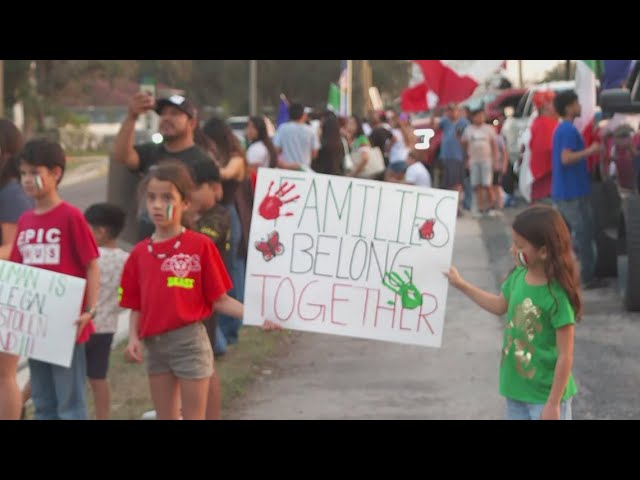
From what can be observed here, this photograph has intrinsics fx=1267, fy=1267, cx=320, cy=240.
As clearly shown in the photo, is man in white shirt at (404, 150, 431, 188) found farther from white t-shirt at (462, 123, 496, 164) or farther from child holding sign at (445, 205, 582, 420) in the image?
child holding sign at (445, 205, 582, 420)

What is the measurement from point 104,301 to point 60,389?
2.39ft

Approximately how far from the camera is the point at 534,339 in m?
4.54

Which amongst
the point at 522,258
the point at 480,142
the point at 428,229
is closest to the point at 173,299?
the point at 428,229

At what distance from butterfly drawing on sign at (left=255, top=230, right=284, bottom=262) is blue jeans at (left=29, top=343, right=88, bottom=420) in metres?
1.05

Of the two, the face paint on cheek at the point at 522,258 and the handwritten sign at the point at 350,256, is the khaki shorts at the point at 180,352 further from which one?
the face paint on cheek at the point at 522,258

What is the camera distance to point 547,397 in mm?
4539

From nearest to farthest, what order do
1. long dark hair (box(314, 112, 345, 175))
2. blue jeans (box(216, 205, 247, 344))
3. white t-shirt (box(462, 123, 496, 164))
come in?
blue jeans (box(216, 205, 247, 344))
long dark hair (box(314, 112, 345, 175))
white t-shirt (box(462, 123, 496, 164))

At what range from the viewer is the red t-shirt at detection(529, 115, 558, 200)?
1192cm

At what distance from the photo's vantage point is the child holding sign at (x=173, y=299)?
524cm

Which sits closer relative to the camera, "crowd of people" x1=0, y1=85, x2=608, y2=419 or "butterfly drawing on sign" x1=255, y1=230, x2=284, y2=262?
"crowd of people" x1=0, y1=85, x2=608, y2=419

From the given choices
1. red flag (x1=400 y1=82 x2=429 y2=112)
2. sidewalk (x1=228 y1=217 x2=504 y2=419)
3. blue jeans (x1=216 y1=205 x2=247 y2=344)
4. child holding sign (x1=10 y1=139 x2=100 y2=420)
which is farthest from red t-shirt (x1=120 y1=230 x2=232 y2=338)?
red flag (x1=400 y1=82 x2=429 y2=112)

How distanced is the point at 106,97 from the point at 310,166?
259ft

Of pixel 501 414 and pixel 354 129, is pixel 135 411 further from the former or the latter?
pixel 354 129

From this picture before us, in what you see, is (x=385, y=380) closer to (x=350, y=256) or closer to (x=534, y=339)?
(x=350, y=256)
